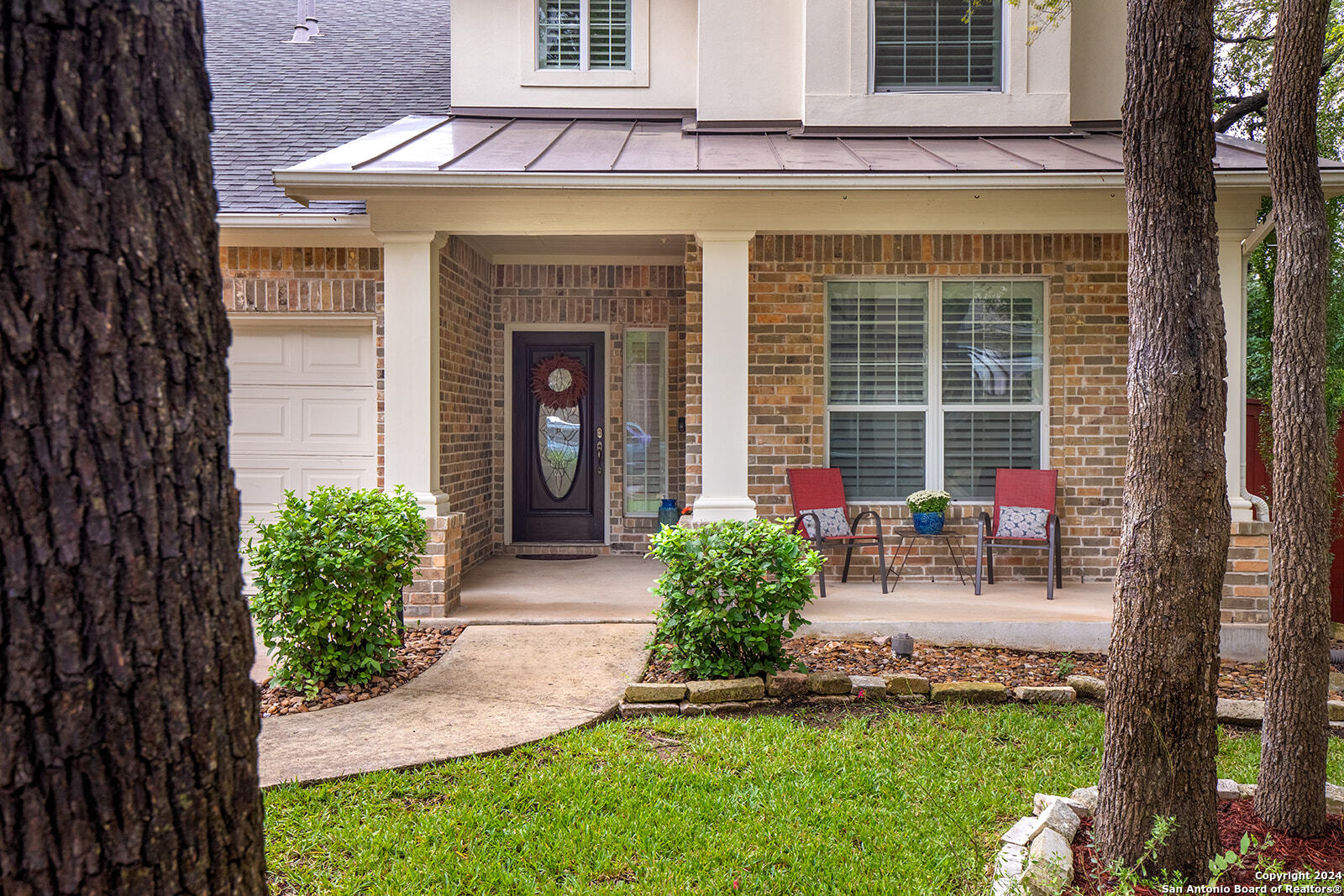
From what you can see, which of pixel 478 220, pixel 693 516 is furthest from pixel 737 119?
pixel 693 516

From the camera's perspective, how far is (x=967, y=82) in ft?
23.9

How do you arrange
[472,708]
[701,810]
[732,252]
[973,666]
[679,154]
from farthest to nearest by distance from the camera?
[679,154] → [732,252] → [973,666] → [472,708] → [701,810]

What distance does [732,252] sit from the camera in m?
6.16

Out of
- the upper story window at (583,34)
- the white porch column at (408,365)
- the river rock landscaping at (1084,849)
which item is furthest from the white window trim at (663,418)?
the river rock landscaping at (1084,849)

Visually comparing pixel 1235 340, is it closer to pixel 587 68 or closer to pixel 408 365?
pixel 587 68

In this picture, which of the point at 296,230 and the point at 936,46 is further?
the point at 936,46

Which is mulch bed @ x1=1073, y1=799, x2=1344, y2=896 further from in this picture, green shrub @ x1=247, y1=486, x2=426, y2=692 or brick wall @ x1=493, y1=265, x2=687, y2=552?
brick wall @ x1=493, y1=265, x2=687, y2=552

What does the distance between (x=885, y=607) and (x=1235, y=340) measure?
10.1 feet

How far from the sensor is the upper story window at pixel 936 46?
23.7 ft

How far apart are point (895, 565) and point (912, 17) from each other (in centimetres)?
435

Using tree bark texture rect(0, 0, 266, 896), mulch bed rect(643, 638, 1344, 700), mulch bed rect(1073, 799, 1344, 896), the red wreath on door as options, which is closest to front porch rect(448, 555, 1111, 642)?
mulch bed rect(643, 638, 1344, 700)

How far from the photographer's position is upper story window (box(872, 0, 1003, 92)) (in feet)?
23.7

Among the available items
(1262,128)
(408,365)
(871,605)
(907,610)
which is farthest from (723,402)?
(1262,128)

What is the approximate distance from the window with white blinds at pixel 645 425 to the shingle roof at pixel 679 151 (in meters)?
2.22
